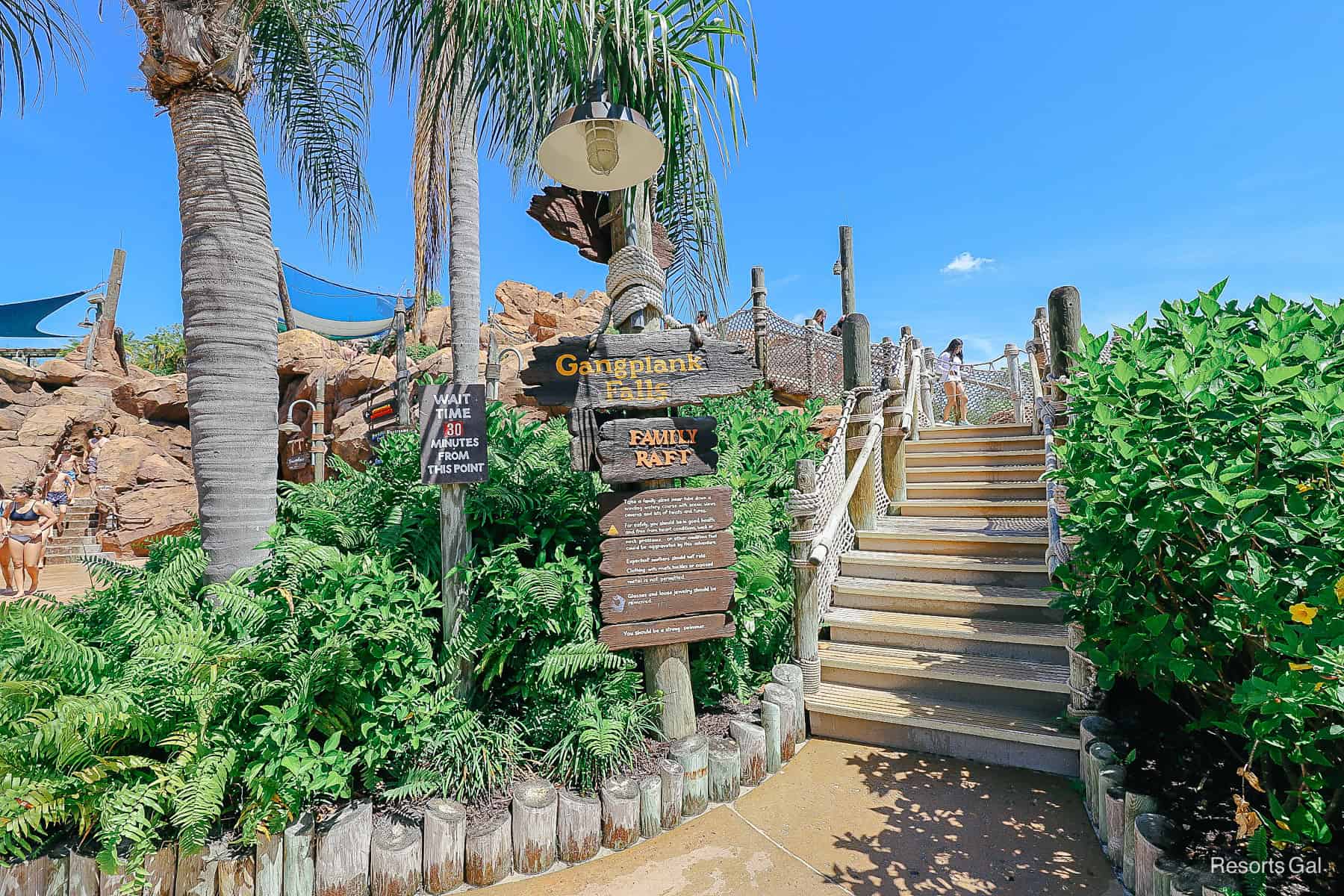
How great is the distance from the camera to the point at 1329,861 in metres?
2.25

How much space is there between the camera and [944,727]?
13.0ft

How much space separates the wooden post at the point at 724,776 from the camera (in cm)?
355

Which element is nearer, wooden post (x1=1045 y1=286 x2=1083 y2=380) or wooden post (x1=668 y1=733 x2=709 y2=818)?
wooden post (x1=668 y1=733 x2=709 y2=818)

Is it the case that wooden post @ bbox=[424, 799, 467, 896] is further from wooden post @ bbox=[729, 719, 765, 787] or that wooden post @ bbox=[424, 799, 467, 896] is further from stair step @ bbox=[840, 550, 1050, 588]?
stair step @ bbox=[840, 550, 1050, 588]

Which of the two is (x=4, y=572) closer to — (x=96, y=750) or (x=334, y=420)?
(x=334, y=420)

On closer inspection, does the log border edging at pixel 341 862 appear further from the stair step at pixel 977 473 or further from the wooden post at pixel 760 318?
the wooden post at pixel 760 318

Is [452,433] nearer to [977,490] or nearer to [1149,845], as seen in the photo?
[1149,845]

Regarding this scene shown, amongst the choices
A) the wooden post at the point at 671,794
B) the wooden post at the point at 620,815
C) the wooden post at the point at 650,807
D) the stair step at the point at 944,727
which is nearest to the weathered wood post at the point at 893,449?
the stair step at the point at 944,727

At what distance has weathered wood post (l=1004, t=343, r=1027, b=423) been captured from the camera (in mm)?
11531

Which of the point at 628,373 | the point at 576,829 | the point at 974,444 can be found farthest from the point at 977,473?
the point at 576,829

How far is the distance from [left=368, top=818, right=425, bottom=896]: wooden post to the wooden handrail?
2.99 m

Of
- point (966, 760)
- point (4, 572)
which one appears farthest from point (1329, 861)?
point (4, 572)

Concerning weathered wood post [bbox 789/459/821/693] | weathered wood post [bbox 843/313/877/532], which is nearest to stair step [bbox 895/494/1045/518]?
weathered wood post [bbox 843/313/877/532]

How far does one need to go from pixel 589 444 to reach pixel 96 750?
8.61 feet
